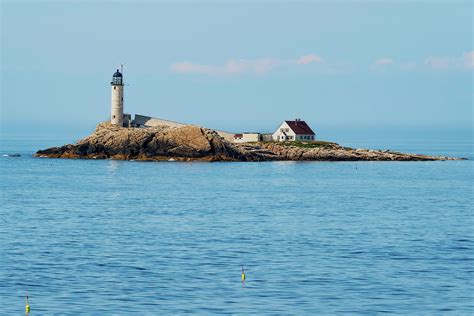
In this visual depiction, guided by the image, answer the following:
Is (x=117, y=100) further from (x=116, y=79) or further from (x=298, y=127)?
(x=298, y=127)

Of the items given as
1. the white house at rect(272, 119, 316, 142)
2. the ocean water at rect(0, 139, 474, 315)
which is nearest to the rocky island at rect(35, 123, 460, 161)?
the white house at rect(272, 119, 316, 142)

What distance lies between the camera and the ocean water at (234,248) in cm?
3706

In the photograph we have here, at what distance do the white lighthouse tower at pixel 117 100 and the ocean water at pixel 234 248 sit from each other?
5182cm

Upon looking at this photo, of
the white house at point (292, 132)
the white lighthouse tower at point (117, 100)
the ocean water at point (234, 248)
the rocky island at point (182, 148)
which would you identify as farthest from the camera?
the white house at point (292, 132)

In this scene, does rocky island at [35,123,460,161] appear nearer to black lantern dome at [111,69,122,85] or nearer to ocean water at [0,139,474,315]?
black lantern dome at [111,69,122,85]

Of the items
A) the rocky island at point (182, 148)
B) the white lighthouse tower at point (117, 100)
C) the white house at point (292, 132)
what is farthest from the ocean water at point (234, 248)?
the white house at point (292, 132)

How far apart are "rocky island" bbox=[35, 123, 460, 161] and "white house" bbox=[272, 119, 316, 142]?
23.4ft

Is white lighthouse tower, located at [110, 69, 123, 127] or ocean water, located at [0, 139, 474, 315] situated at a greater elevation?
white lighthouse tower, located at [110, 69, 123, 127]

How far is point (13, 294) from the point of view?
38.0m

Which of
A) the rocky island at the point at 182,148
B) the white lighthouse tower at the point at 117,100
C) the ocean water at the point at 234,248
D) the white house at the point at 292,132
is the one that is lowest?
the ocean water at the point at 234,248

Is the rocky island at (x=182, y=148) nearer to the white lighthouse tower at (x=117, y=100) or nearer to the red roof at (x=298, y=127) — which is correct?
the white lighthouse tower at (x=117, y=100)

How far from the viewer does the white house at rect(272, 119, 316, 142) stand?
525 ft

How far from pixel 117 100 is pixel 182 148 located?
22.0m

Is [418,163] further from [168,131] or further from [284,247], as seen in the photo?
[284,247]
